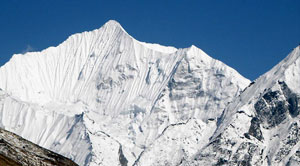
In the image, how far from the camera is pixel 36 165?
108 meters

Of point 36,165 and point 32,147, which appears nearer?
point 36,165

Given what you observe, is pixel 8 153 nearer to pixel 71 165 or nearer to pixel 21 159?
pixel 21 159

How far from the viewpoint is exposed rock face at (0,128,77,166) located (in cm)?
10690

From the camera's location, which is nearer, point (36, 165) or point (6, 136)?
point (36, 165)

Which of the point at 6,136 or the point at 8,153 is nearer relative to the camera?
the point at 8,153

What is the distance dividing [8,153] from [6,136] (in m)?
7.54

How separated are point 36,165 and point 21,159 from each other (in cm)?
189

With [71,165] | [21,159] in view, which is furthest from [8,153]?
[71,165]

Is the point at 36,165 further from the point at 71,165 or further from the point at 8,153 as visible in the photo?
the point at 71,165

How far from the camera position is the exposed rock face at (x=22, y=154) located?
106900 millimetres

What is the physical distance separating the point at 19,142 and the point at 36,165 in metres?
8.27

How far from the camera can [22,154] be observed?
359 feet

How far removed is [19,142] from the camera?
115438 millimetres

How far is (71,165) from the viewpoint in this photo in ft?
389
